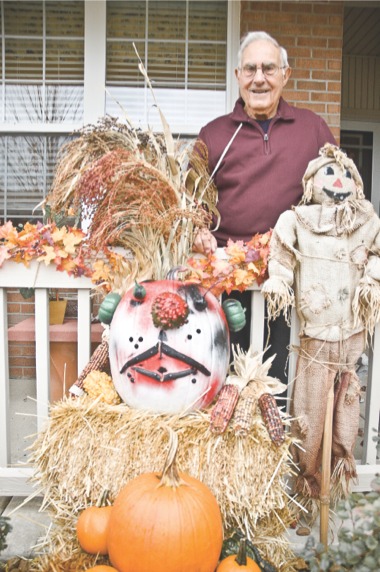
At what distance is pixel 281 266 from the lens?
5.88 ft

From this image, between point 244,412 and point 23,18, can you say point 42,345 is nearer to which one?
point 244,412

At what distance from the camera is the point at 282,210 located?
206 centimetres

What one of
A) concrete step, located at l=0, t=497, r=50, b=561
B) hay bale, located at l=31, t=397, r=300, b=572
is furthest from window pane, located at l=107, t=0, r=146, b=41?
concrete step, located at l=0, t=497, r=50, b=561

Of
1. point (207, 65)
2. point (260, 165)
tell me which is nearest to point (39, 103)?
point (207, 65)

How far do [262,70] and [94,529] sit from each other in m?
1.80

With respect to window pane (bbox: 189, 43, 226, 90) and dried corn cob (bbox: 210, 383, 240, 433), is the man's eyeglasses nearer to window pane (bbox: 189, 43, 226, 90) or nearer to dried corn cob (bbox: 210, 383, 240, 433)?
dried corn cob (bbox: 210, 383, 240, 433)

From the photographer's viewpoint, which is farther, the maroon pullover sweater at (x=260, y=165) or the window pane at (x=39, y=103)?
the window pane at (x=39, y=103)

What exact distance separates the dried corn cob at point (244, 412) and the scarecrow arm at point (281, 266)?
295mm

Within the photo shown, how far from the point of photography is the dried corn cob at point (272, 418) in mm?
1579

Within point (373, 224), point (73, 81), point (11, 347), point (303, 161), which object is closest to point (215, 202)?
point (303, 161)

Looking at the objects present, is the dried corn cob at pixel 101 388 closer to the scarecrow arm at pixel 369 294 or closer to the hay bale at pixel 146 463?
the hay bale at pixel 146 463

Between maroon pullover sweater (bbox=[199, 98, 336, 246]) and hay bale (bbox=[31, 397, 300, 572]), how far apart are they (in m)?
0.83

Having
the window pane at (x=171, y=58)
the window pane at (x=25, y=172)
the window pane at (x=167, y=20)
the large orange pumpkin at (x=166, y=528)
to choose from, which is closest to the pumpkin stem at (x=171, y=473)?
the large orange pumpkin at (x=166, y=528)

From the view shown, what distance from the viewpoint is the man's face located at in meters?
2.07
